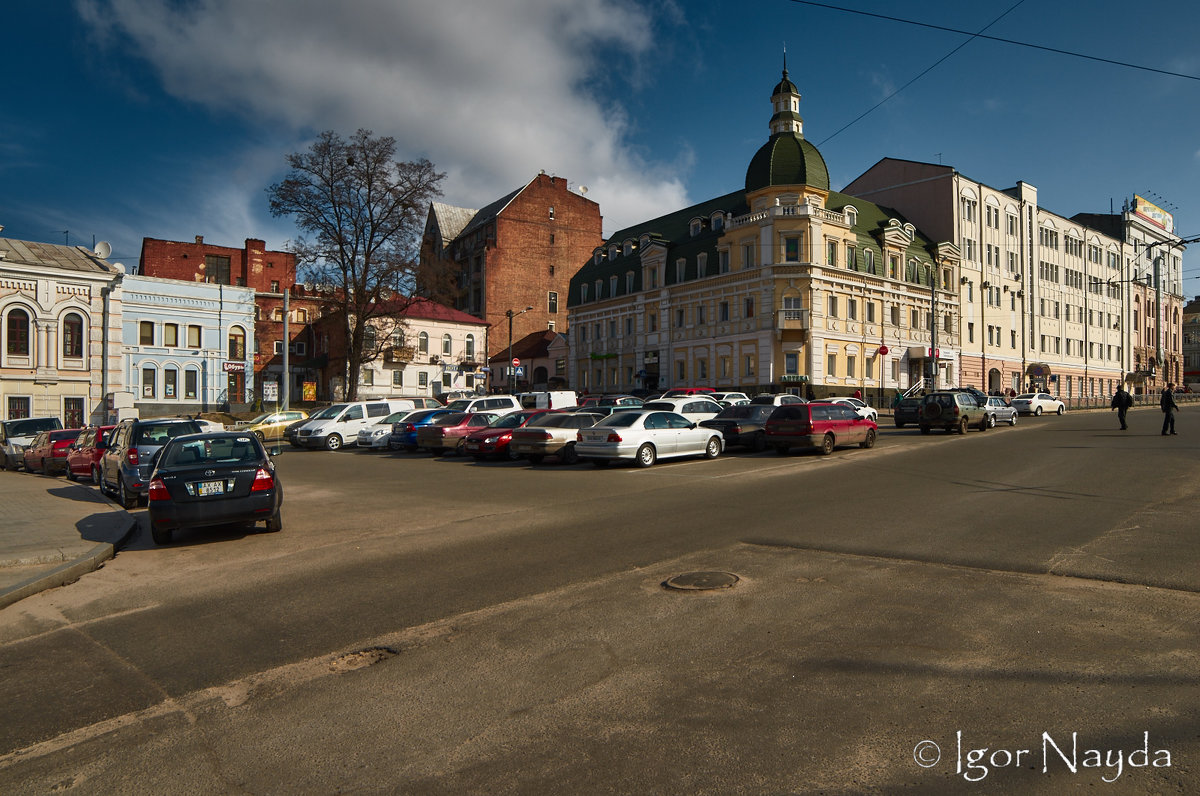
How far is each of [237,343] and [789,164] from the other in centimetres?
4014

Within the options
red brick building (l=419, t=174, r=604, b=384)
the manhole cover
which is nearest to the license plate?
the manhole cover

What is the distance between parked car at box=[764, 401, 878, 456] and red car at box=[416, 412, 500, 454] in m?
9.77

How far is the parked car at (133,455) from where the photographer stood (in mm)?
14836

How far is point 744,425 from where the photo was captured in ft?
78.0

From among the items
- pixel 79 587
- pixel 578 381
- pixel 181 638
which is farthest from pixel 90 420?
pixel 181 638

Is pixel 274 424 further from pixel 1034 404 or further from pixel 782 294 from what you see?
pixel 1034 404

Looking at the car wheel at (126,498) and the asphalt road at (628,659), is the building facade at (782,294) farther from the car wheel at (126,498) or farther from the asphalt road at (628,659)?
the car wheel at (126,498)

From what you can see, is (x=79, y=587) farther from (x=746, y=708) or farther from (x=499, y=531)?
(x=746, y=708)

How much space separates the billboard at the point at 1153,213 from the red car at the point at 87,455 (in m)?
101

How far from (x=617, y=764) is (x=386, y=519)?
362 inches

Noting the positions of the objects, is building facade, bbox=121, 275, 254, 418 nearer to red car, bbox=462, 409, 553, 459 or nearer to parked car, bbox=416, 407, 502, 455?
parked car, bbox=416, 407, 502, 455

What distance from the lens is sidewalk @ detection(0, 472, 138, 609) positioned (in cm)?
849

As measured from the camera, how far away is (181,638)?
625cm

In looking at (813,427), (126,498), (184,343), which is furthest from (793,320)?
(126,498)
